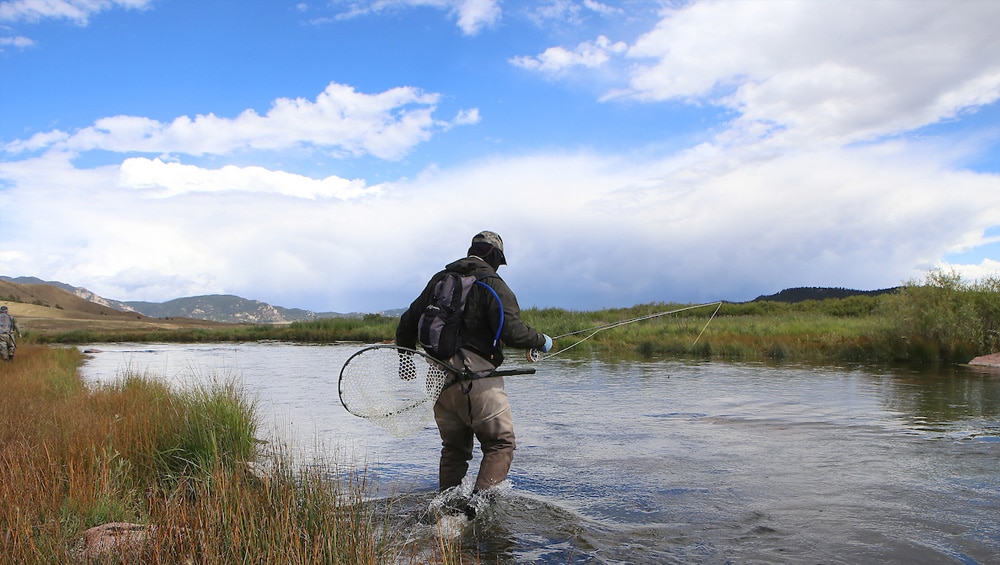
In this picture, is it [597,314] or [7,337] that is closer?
[7,337]

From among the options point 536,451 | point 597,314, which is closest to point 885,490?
point 536,451

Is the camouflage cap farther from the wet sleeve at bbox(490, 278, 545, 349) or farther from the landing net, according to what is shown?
the landing net

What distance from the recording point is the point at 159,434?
6.79 metres

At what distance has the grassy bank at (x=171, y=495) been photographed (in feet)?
11.5

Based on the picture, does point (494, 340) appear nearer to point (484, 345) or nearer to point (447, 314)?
point (484, 345)

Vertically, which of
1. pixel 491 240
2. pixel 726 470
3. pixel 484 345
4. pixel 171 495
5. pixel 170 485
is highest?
pixel 491 240

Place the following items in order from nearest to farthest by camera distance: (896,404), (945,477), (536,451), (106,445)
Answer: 1. (106,445)
2. (945,477)
3. (536,451)
4. (896,404)

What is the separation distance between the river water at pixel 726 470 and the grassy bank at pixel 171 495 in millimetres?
876

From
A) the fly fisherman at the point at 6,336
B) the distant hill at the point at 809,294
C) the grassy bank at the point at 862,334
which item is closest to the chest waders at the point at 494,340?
the grassy bank at the point at 862,334

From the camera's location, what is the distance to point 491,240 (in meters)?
5.88

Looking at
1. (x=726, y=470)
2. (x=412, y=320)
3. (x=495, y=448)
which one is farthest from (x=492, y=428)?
(x=726, y=470)

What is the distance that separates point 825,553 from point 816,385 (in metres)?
11.1

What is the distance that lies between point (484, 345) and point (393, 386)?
2.90 ft

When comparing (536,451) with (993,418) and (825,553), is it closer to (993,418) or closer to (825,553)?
(825,553)
